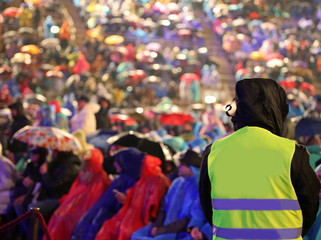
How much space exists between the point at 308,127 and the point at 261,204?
440 centimetres

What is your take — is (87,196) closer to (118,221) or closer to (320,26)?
(118,221)

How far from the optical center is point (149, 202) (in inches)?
261

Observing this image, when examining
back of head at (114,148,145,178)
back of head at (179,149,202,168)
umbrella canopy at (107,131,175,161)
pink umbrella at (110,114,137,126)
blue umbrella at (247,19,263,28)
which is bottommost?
blue umbrella at (247,19,263,28)

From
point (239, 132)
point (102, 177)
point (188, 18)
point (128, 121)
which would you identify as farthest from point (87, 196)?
point (188, 18)

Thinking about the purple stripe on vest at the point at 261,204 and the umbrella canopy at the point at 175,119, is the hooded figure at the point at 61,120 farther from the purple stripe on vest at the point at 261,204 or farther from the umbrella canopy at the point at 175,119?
the purple stripe on vest at the point at 261,204

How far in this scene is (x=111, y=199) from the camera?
7.12m

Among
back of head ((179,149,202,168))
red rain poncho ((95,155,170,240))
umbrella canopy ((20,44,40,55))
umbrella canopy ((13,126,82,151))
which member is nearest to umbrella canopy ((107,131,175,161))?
umbrella canopy ((13,126,82,151))

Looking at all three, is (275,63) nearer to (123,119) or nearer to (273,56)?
(273,56)

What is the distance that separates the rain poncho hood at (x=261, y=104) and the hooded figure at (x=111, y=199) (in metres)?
3.46

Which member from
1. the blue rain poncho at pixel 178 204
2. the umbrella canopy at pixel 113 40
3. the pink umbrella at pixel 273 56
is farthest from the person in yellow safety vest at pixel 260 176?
the umbrella canopy at pixel 113 40

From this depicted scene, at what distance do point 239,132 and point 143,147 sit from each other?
4.37 meters

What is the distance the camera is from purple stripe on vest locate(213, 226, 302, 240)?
129 inches

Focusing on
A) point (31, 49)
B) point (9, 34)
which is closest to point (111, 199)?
point (31, 49)

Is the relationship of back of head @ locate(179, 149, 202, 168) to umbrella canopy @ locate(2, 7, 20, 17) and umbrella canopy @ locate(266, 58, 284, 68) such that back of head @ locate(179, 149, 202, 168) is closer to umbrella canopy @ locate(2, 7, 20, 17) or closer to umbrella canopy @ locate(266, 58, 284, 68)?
umbrella canopy @ locate(266, 58, 284, 68)
